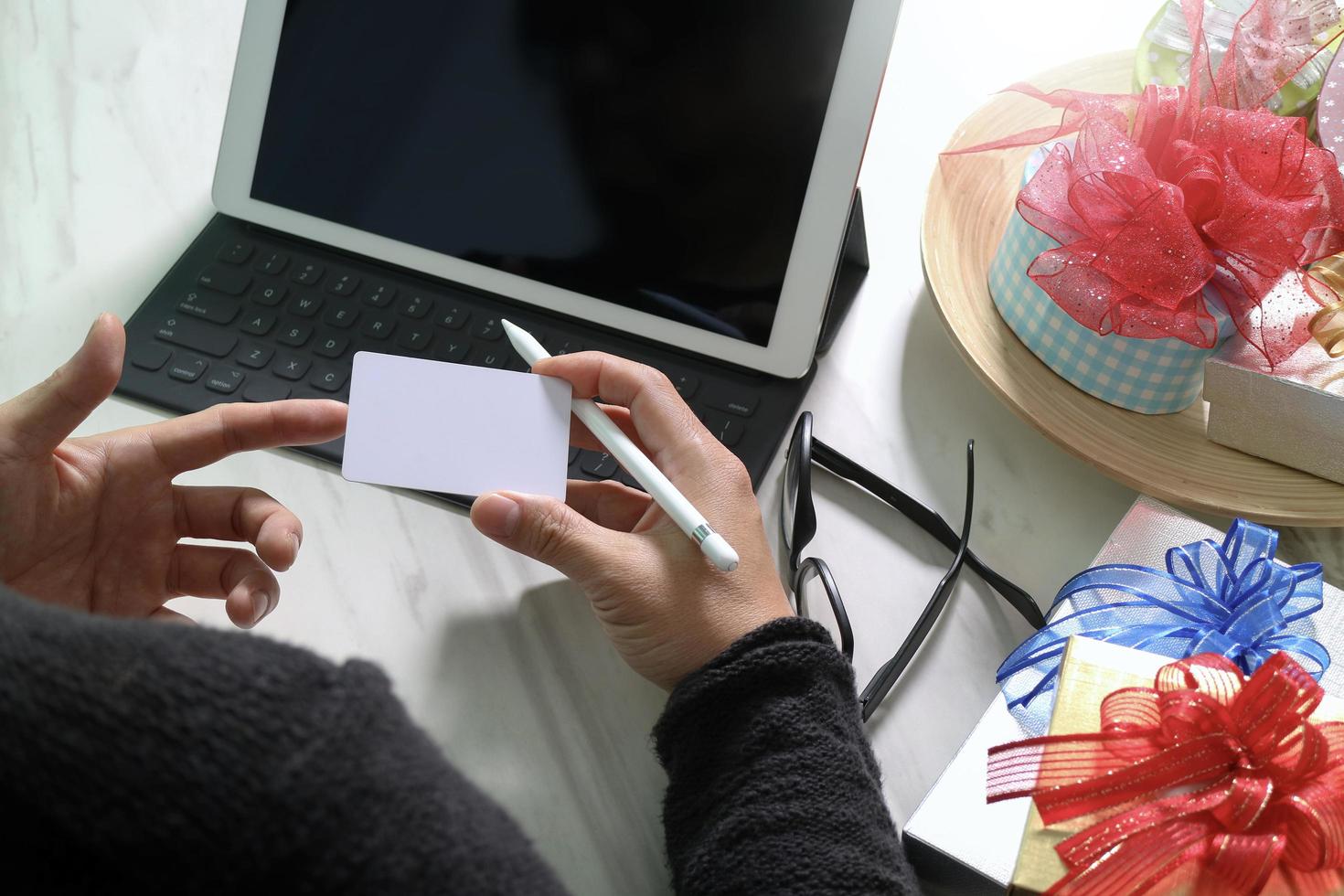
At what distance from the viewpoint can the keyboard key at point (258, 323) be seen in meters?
0.69

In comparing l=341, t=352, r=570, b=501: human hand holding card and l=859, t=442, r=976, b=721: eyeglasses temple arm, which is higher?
l=341, t=352, r=570, b=501: human hand holding card

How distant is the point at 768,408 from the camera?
2.22 feet

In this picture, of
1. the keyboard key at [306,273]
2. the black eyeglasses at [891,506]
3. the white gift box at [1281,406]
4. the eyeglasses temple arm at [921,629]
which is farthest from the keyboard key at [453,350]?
the white gift box at [1281,406]

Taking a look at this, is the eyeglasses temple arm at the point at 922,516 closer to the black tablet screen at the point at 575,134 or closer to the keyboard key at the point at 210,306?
the black tablet screen at the point at 575,134

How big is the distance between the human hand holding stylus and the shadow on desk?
40mm

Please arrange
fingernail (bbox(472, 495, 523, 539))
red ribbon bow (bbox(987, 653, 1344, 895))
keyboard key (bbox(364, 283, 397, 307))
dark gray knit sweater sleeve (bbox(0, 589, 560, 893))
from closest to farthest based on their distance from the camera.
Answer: dark gray knit sweater sleeve (bbox(0, 589, 560, 893)) < red ribbon bow (bbox(987, 653, 1344, 895)) < fingernail (bbox(472, 495, 523, 539)) < keyboard key (bbox(364, 283, 397, 307))

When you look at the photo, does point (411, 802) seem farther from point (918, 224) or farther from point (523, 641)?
point (918, 224)

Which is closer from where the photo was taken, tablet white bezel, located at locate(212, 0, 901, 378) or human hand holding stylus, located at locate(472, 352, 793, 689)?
human hand holding stylus, located at locate(472, 352, 793, 689)

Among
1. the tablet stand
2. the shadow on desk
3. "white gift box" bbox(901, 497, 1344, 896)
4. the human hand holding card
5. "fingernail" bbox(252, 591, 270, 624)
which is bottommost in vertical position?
the shadow on desk

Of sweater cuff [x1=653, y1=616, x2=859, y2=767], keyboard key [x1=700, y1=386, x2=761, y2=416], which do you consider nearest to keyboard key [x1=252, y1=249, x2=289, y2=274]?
keyboard key [x1=700, y1=386, x2=761, y2=416]

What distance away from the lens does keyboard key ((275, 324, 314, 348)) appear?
0.69 m

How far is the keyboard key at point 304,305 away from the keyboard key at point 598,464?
0.73ft

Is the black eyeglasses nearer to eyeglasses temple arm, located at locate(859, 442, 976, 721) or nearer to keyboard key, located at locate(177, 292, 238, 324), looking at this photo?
eyeglasses temple arm, located at locate(859, 442, 976, 721)

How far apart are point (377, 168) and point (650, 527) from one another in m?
0.33
